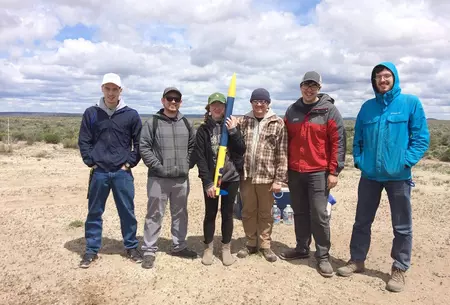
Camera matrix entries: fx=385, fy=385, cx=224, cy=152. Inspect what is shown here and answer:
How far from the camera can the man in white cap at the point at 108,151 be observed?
15.1 feet

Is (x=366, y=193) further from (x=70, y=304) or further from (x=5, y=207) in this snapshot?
(x=5, y=207)

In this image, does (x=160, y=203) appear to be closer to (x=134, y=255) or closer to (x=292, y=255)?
(x=134, y=255)

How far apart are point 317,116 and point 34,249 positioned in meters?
4.22

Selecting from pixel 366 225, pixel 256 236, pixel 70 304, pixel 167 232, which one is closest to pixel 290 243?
pixel 256 236

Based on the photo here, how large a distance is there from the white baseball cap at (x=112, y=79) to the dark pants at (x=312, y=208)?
2369mm

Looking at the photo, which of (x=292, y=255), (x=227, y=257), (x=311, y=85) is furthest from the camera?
(x=292, y=255)

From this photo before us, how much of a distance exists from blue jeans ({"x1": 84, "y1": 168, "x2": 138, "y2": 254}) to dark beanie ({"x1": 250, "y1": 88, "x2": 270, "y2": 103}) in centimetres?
183

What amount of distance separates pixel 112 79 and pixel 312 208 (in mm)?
2863

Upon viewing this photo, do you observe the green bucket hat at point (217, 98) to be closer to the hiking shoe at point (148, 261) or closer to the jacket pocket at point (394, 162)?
the jacket pocket at point (394, 162)

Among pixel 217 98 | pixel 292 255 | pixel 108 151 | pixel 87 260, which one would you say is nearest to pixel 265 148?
pixel 217 98

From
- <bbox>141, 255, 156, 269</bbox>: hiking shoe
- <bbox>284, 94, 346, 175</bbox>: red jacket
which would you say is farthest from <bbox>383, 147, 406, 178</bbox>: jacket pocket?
<bbox>141, 255, 156, 269</bbox>: hiking shoe

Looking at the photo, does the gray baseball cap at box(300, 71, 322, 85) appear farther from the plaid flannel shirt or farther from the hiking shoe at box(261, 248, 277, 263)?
the hiking shoe at box(261, 248, 277, 263)

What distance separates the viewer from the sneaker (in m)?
4.92

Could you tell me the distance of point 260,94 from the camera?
Result: 4.61 meters
